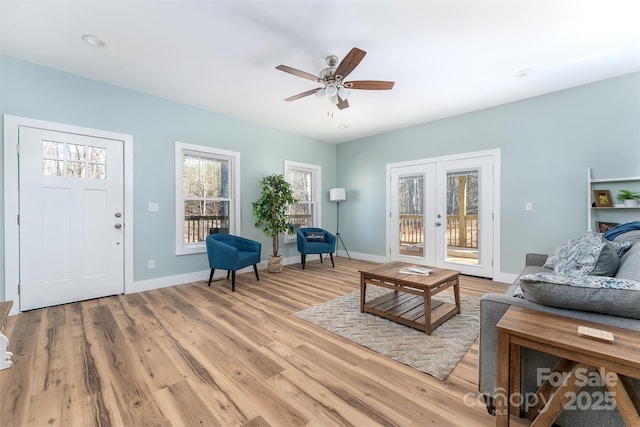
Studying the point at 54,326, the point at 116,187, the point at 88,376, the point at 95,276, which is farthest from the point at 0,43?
the point at 88,376

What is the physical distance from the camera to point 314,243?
5.04 metres


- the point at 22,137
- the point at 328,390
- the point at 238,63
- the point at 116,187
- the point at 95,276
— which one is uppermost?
the point at 238,63

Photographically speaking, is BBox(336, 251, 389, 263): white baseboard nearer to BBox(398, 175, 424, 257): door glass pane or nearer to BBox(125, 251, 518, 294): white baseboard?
BBox(398, 175, 424, 257): door glass pane

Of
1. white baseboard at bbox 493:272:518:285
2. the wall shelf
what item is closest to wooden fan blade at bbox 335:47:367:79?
the wall shelf

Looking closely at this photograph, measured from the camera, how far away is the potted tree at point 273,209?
461 cm

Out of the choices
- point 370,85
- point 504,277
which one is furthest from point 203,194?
point 504,277

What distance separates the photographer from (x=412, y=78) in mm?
3201

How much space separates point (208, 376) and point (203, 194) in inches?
123

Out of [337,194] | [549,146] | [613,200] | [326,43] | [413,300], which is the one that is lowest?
[413,300]

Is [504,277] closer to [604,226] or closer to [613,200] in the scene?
[604,226]

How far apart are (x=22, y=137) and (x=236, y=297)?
9.52 feet

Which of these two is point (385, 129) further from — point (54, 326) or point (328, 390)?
point (54, 326)

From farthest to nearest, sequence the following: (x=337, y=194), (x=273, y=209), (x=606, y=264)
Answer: (x=337, y=194), (x=273, y=209), (x=606, y=264)

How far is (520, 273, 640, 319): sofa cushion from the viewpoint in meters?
1.15
